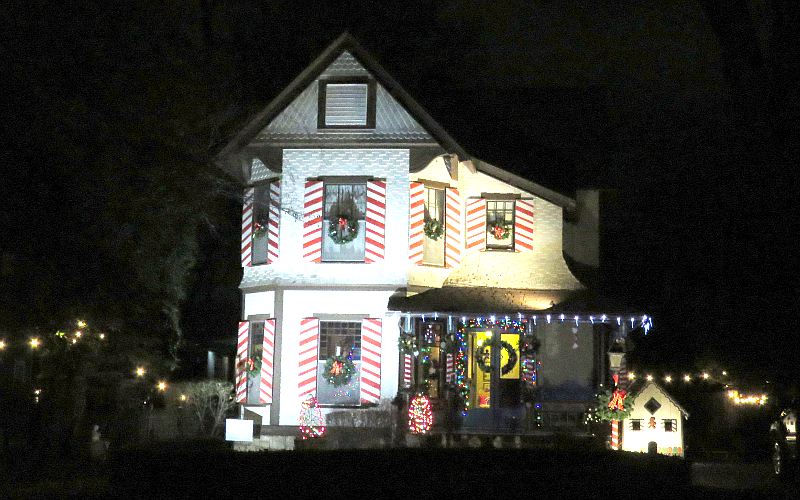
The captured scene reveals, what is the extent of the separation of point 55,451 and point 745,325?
47.3ft

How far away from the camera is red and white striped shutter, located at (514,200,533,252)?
27.5 m

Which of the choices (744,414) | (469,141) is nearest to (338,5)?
(469,141)

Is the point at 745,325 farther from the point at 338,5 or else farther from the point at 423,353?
the point at 338,5

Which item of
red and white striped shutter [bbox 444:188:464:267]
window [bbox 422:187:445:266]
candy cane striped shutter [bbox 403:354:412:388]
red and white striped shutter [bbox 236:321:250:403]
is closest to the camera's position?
candy cane striped shutter [bbox 403:354:412:388]

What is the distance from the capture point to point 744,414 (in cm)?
3228

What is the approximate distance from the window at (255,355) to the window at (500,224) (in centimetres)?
577

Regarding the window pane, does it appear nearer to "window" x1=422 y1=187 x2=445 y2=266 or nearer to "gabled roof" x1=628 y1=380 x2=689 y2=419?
"window" x1=422 y1=187 x2=445 y2=266

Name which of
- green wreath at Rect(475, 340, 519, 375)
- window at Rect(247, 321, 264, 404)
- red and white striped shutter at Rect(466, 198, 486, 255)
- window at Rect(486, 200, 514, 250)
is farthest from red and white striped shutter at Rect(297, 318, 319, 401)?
window at Rect(486, 200, 514, 250)

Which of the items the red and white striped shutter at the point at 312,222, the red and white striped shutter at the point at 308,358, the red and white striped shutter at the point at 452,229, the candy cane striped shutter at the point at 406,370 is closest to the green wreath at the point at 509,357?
the candy cane striped shutter at the point at 406,370

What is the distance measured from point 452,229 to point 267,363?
5.26 metres

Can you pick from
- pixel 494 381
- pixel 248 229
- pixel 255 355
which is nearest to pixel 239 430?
pixel 255 355

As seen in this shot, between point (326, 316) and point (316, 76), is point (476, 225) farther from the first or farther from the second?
point (316, 76)

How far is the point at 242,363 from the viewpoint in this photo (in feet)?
89.0

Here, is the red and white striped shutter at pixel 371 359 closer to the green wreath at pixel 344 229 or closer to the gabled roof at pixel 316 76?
the green wreath at pixel 344 229
